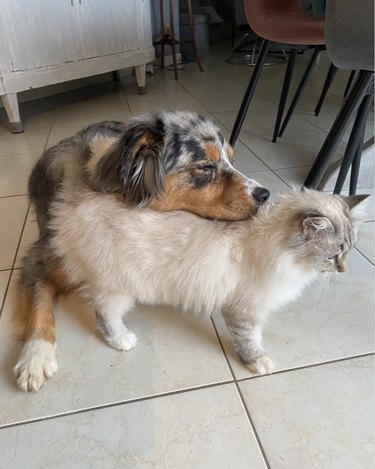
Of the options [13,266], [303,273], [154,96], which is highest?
[303,273]

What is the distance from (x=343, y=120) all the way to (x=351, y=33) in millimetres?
306

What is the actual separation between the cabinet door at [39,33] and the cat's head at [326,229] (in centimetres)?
265

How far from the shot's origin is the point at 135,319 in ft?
4.43

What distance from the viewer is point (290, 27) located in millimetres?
2045

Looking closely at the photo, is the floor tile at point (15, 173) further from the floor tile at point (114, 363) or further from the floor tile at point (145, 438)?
the floor tile at point (145, 438)

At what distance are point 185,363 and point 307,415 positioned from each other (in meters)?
0.36

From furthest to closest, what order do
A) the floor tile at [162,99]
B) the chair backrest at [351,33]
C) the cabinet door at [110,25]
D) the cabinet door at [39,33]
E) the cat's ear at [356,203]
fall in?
the floor tile at [162,99] < the cabinet door at [110,25] < the cabinet door at [39,33] < the chair backrest at [351,33] < the cat's ear at [356,203]

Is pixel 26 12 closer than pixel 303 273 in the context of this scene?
No

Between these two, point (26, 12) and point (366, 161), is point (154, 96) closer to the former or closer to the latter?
point (26, 12)

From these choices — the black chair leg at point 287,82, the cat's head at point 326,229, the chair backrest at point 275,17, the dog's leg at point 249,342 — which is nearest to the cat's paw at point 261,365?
the dog's leg at point 249,342

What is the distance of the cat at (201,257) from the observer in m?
1.02

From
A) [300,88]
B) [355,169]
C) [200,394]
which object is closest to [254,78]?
[300,88]

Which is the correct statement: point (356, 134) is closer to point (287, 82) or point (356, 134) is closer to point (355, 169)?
point (355, 169)

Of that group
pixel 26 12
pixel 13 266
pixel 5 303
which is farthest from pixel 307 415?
pixel 26 12
